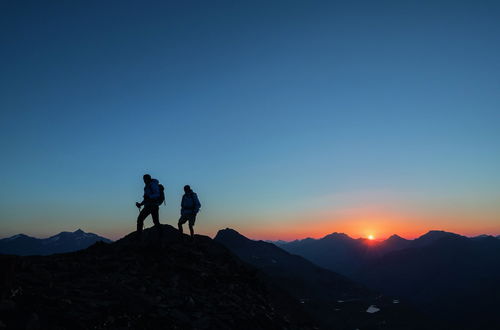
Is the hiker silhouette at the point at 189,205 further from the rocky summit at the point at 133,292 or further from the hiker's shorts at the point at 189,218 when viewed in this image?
the rocky summit at the point at 133,292

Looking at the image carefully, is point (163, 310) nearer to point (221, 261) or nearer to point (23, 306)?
point (23, 306)

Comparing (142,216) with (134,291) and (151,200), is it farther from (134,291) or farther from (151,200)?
(134,291)

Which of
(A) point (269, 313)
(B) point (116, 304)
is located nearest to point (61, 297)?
(B) point (116, 304)

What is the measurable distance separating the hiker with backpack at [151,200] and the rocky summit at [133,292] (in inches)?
54.3

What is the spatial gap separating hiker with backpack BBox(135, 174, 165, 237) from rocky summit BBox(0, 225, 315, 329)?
1.38 m

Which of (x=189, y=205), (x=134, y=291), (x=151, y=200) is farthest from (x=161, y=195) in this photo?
(x=134, y=291)

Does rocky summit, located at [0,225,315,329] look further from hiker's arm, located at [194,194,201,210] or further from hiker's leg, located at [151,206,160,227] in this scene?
hiker's arm, located at [194,194,201,210]

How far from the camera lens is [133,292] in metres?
12.4

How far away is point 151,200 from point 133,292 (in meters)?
6.52

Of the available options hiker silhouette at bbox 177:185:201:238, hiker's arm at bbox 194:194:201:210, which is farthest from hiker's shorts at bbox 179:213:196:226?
hiker's arm at bbox 194:194:201:210

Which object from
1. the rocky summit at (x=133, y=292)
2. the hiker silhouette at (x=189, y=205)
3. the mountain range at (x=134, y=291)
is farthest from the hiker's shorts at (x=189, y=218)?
the rocky summit at (x=133, y=292)

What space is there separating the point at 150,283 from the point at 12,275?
5657mm

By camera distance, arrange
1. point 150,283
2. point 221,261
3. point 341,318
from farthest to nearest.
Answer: point 341,318 → point 221,261 → point 150,283

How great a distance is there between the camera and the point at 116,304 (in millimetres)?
10898
